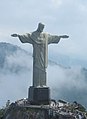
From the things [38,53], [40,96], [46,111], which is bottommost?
[46,111]

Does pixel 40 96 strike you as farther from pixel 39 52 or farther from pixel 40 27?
pixel 40 27

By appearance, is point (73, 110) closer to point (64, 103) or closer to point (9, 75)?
point (64, 103)

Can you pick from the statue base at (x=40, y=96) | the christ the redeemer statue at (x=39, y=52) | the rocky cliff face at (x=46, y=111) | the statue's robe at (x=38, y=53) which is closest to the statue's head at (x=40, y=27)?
the christ the redeemer statue at (x=39, y=52)

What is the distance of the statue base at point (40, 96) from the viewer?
26656mm

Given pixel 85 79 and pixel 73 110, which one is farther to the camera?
pixel 85 79

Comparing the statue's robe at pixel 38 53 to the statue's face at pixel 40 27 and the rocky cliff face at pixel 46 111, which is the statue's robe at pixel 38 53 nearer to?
the statue's face at pixel 40 27

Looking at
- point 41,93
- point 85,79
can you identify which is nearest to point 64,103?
point 41,93

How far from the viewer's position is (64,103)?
89.2 ft

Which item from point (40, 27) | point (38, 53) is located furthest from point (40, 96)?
point (40, 27)

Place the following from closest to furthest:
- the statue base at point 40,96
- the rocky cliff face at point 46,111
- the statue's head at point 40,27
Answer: the rocky cliff face at point 46,111 < the statue base at point 40,96 < the statue's head at point 40,27

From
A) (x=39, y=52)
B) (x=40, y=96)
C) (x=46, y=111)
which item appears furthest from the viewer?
(x=39, y=52)

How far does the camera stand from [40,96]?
26.7 metres

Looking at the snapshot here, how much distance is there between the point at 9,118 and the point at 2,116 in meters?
1.26

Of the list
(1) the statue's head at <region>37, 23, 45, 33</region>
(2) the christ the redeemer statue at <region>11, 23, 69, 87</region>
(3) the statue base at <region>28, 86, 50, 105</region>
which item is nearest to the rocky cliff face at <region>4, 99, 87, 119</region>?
(3) the statue base at <region>28, 86, 50, 105</region>
